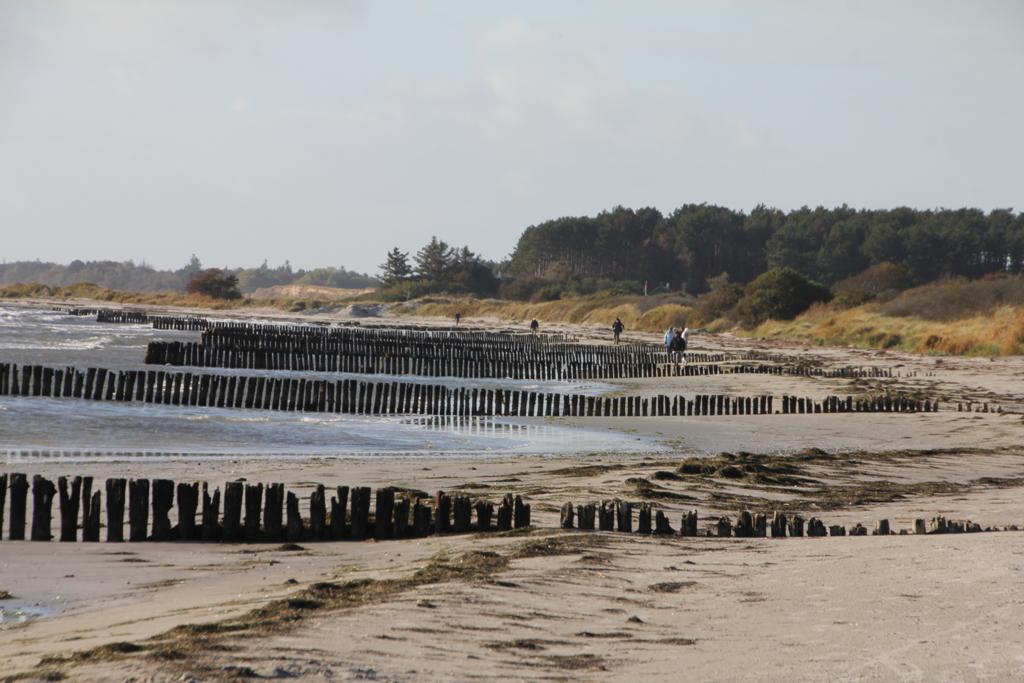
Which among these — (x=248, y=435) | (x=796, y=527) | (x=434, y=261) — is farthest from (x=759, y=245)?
(x=796, y=527)

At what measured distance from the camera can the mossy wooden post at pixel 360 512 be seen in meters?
9.08

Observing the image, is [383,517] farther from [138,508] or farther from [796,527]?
[796,527]

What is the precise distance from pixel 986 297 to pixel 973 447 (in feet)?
103

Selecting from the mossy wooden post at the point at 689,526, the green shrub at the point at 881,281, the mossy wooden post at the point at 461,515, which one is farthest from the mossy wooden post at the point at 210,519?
the green shrub at the point at 881,281

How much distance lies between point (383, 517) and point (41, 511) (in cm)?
273

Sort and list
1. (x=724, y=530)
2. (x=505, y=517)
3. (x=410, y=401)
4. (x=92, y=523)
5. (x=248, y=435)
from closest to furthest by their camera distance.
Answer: (x=724, y=530) → (x=505, y=517) → (x=92, y=523) → (x=248, y=435) → (x=410, y=401)

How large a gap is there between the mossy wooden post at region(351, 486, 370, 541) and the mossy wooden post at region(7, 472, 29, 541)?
2.60m

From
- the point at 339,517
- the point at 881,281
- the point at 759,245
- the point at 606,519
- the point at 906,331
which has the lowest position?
the point at 339,517

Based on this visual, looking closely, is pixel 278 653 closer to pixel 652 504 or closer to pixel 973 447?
pixel 652 504

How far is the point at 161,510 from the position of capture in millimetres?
9141

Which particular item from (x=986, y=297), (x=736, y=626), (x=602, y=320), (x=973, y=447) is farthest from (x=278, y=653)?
(x=602, y=320)

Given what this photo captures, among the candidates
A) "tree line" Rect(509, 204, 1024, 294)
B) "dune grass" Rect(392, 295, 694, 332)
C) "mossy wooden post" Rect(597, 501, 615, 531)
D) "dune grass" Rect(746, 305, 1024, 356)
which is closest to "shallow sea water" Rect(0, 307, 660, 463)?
"mossy wooden post" Rect(597, 501, 615, 531)

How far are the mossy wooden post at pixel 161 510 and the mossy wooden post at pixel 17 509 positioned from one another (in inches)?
41.2

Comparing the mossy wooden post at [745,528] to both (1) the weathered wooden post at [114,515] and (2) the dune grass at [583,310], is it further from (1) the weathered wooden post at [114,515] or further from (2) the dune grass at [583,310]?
(2) the dune grass at [583,310]
